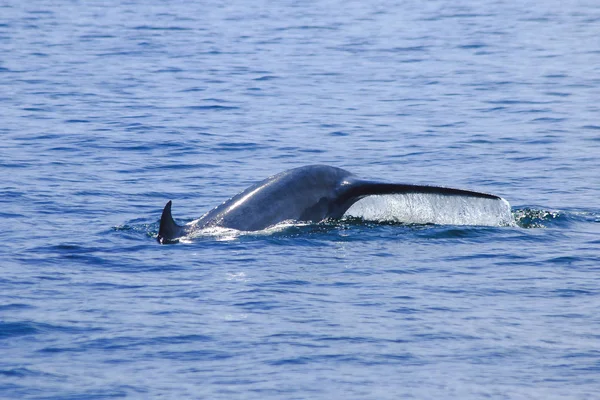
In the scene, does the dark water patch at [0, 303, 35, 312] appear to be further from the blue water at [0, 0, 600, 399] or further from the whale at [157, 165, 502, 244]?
the whale at [157, 165, 502, 244]

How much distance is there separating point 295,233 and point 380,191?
43.6 inches

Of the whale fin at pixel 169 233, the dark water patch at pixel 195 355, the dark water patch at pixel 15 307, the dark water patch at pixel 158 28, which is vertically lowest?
the dark water patch at pixel 195 355

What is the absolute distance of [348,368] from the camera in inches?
417

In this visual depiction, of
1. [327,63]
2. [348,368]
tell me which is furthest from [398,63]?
[348,368]

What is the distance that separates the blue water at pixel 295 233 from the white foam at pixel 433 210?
13 cm

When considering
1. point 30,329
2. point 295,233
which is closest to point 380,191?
point 295,233

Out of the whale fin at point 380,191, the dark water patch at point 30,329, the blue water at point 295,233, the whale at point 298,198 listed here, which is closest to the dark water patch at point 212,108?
the blue water at point 295,233

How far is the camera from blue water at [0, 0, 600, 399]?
420 inches

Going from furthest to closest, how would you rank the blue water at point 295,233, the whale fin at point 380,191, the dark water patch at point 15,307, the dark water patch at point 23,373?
the whale fin at point 380,191, the dark water patch at point 15,307, the blue water at point 295,233, the dark water patch at point 23,373

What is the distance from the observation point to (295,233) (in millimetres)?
14422

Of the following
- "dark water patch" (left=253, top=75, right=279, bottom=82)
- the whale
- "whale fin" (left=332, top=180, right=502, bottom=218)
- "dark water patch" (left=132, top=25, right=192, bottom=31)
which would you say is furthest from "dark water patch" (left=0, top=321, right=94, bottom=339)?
"dark water patch" (left=132, top=25, right=192, bottom=31)

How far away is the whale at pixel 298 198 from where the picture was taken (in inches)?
560

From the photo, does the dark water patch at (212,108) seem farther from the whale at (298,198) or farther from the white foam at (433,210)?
the whale at (298,198)

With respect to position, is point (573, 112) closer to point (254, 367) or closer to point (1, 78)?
point (1, 78)
